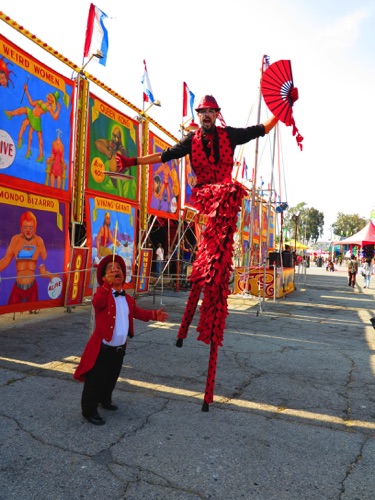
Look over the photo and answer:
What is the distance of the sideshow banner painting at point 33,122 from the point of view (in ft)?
20.2

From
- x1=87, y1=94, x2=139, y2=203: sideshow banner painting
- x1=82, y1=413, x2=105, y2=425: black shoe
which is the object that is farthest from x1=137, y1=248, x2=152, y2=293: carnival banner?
x1=82, y1=413, x2=105, y2=425: black shoe

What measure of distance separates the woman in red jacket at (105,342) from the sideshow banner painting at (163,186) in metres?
7.45

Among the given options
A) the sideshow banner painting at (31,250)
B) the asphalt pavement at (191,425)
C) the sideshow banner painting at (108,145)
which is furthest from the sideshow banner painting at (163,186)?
the asphalt pavement at (191,425)

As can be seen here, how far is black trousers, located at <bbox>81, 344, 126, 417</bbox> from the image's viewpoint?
125 inches

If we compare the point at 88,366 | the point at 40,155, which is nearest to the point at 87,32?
the point at 40,155

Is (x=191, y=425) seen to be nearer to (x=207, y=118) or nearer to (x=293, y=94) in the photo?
(x=207, y=118)

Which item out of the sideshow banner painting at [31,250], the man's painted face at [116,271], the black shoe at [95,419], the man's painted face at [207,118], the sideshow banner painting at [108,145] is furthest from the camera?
the sideshow banner painting at [108,145]

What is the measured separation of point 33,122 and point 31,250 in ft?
7.17

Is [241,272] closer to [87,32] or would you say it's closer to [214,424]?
[87,32]

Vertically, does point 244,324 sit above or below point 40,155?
below

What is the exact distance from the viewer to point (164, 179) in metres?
11.6

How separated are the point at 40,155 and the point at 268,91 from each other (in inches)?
178

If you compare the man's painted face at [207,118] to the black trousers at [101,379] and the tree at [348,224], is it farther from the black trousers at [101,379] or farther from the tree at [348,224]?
the tree at [348,224]

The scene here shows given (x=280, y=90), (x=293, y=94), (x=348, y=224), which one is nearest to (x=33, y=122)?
(x=280, y=90)
